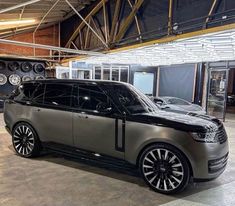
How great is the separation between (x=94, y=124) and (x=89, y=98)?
0.45 metres

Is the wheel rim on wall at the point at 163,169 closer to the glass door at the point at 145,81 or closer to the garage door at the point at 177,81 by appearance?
the garage door at the point at 177,81

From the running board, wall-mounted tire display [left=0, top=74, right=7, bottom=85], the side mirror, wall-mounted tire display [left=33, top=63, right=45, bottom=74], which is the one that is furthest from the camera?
wall-mounted tire display [left=33, top=63, right=45, bottom=74]

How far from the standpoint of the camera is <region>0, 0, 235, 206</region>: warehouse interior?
326cm

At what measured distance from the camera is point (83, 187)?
3.37m

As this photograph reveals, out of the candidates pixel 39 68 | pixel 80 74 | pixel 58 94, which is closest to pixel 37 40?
pixel 39 68

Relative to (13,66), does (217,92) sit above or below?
below

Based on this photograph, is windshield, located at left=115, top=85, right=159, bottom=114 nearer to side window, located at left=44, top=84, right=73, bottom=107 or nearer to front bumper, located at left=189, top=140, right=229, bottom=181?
side window, located at left=44, top=84, right=73, bottom=107

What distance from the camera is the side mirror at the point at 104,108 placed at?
3.70 m

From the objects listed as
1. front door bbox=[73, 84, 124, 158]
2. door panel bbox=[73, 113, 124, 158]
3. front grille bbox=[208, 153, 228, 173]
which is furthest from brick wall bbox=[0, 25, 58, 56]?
front grille bbox=[208, 153, 228, 173]

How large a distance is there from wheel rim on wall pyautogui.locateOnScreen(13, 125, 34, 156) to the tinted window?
3.78 feet

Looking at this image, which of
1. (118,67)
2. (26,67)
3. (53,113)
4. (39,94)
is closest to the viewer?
(53,113)

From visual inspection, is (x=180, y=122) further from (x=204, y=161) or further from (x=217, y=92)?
(x=217, y=92)

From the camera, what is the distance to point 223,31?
4844mm

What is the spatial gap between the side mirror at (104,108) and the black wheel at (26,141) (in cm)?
143
